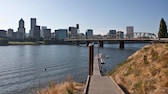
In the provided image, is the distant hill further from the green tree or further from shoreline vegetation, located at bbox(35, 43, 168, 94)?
the green tree

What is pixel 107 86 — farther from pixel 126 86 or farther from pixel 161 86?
pixel 161 86

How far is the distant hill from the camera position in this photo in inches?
771

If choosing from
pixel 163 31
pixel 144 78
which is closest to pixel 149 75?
pixel 144 78

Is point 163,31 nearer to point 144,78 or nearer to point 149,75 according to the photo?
point 149,75

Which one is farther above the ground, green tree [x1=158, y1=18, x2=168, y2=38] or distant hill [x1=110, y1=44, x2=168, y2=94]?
green tree [x1=158, y1=18, x2=168, y2=38]

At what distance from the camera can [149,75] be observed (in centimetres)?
2261

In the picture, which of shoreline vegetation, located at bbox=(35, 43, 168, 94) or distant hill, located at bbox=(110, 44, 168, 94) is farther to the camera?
shoreline vegetation, located at bbox=(35, 43, 168, 94)

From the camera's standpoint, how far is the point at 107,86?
22078mm

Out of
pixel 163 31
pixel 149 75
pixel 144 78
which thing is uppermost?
pixel 163 31

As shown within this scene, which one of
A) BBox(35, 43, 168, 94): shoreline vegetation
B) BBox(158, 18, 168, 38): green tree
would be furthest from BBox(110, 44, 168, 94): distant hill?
BBox(158, 18, 168, 38): green tree

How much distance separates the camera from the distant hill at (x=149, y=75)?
19591mm

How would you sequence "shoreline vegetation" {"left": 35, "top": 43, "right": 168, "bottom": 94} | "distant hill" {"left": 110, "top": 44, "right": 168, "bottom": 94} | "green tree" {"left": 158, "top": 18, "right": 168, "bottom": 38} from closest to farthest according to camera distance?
"distant hill" {"left": 110, "top": 44, "right": 168, "bottom": 94}
"shoreline vegetation" {"left": 35, "top": 43, "right": 168, "bottom": 94}
"green tree" {"left": 158, "top": 18, "right": 168, "bottom": 38}

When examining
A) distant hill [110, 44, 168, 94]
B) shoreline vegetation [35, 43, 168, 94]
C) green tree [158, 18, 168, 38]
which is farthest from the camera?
green tree [158, 18, 168, 38]

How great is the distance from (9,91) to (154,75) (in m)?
25.0
